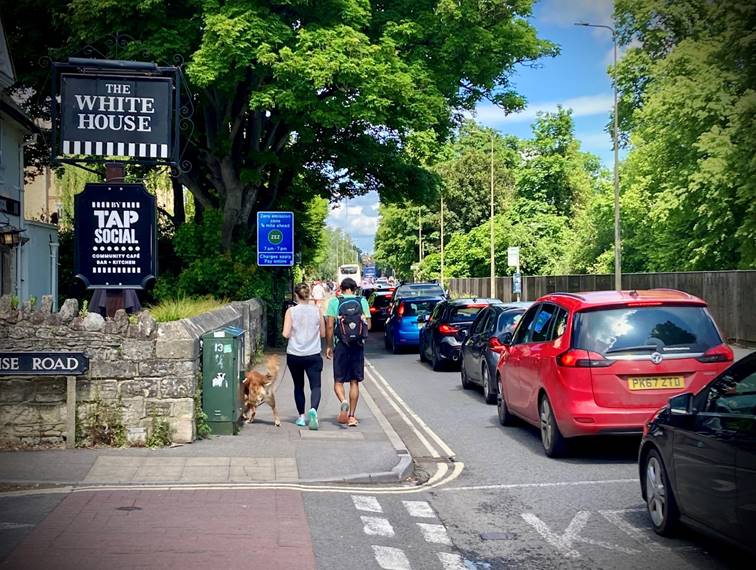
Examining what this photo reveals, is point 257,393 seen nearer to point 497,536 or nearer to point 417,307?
point 497,536

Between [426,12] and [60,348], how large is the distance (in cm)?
1810

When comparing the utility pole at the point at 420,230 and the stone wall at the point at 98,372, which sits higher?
the utility pole at the point at 420,230

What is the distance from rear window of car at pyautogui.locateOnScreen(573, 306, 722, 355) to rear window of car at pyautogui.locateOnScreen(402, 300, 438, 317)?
57.7ft

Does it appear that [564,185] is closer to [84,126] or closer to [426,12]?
[426,12]

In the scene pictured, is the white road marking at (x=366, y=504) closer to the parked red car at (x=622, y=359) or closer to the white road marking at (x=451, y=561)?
the white road marking at (x=451, y=561)

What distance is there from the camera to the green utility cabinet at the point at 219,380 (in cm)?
1061

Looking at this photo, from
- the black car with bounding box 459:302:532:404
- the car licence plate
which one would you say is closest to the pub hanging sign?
the black car with bounding box 459:302:532:404

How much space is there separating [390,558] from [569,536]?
1411 millimetres

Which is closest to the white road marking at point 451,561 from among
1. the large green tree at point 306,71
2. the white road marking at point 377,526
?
the white road marking at point 377,526

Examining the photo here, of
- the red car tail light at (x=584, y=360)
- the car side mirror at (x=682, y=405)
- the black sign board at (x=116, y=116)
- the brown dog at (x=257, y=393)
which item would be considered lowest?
the brown dog at (x=257, y=393)

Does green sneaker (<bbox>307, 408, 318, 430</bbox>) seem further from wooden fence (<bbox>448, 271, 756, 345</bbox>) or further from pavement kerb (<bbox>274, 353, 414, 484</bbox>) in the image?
wooden fence (<bbox>448, 271, 756, 345</bbox>)

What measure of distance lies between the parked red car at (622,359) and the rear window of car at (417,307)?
677 inches

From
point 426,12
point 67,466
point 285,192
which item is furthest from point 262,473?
point 285,192

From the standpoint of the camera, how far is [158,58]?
22.8 metres
